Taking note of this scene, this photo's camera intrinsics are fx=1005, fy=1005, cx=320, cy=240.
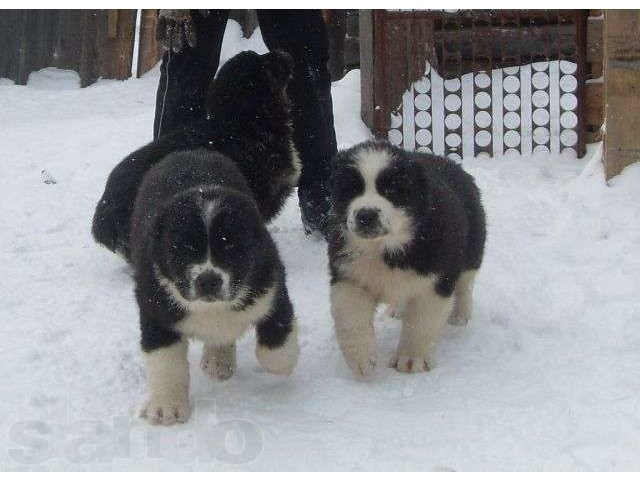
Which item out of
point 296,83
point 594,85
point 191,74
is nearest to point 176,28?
point 191,74

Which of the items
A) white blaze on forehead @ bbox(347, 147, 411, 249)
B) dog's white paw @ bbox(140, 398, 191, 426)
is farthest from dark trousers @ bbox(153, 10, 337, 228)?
dog's white paw @ bbox(140, 398, 191, 426)

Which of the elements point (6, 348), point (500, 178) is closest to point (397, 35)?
point (500, 178)

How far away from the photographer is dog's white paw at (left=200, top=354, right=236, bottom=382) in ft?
14.0

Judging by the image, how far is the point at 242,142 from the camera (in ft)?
17.9

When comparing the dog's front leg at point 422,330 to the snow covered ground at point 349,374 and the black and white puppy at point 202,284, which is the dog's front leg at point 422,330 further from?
the black and white puppy at point 202,284

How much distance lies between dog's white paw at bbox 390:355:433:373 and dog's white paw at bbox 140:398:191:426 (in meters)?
1.02

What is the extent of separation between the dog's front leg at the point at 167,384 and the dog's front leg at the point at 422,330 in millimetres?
1018

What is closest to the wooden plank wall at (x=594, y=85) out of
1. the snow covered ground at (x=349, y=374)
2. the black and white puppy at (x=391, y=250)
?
the snow covered ground at (x=349, y=374)

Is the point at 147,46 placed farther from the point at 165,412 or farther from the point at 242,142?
the point at 165,412

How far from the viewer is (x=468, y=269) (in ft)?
15.9

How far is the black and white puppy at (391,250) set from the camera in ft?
13.5

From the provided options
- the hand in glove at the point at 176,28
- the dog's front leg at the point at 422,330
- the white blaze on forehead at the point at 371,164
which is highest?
the hand in glove at the point at 176,28

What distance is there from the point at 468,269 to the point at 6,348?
2.17m

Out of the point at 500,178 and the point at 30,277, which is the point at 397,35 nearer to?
the point at 500,178
